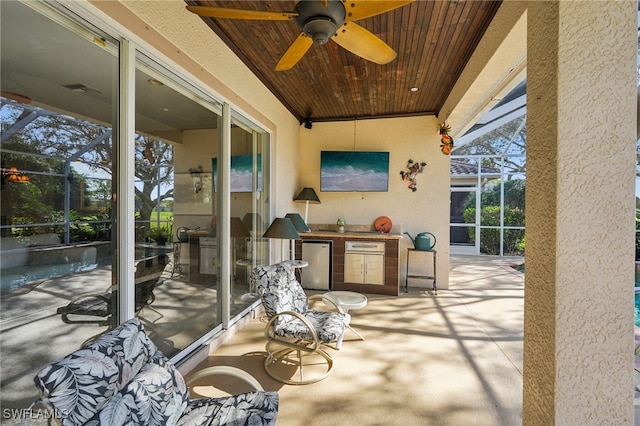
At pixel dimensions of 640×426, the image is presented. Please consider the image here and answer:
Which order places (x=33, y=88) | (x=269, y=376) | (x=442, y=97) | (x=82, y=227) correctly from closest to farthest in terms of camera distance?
1. (x=33, y=88)
2. (x=82, y=227)
3. (x=269, y=376)
4. (x=442, y=97)

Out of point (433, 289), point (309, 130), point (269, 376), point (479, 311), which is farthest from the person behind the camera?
point (309, 130)

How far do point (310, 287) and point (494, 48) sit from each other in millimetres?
4112

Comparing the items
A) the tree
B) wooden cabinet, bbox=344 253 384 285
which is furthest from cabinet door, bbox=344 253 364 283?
the tree

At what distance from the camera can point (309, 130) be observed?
5.78m

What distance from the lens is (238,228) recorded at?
3422mm

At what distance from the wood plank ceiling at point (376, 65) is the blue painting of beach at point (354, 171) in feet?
2.66

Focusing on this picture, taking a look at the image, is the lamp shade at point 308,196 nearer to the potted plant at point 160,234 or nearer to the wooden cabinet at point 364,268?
the wooden cabinet at point 364,268

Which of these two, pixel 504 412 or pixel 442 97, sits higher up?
pixel 442 97

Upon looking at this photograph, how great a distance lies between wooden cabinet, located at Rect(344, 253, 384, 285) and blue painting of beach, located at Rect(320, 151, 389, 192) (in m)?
1.31

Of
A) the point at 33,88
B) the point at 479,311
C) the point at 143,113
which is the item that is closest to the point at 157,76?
the point at 143,113

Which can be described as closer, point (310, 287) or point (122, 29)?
point (122, 29)

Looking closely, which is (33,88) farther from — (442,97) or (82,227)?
(442,97)

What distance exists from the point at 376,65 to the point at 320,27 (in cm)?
206

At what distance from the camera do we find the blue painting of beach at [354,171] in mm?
5379
